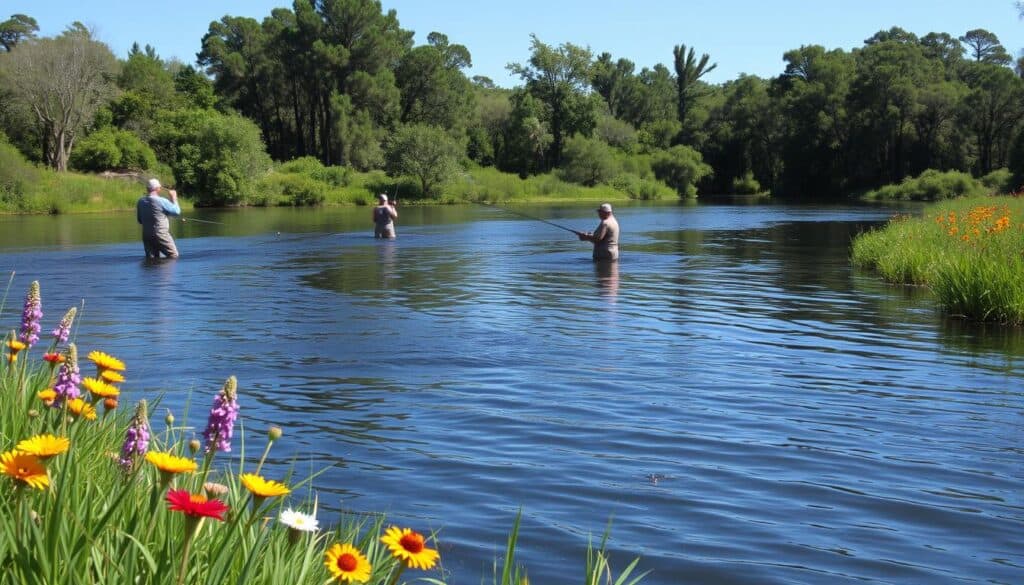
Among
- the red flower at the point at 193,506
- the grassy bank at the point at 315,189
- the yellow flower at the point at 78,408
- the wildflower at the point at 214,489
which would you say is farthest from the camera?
the grassy bank at the point at 315,189

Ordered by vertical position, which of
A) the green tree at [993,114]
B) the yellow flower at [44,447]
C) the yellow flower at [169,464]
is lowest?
the yellow flower at [169,464]

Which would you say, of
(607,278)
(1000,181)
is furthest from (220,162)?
(1000,181)

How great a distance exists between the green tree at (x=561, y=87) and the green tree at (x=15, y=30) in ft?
157

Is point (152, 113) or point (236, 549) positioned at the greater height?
point (152, 113)

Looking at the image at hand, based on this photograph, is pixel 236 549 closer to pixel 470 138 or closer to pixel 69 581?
pixel 69 581

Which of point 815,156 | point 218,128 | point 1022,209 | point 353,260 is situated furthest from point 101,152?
point 815,156

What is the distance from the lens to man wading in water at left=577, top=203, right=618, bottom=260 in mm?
22672

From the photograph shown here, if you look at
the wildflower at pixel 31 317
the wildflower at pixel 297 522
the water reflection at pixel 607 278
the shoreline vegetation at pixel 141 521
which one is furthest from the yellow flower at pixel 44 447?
the water reflection at pixel 607 278

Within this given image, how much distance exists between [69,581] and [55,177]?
60.0 metres

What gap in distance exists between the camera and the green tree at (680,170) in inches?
3821

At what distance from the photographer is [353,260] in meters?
25.1

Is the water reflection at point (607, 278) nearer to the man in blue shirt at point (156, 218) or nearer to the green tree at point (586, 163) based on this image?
the man in blue shirt at point (156, 218)

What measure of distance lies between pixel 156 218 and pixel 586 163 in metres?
68.3

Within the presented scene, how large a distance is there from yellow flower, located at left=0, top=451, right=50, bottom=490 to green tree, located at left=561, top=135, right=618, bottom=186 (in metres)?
87.1
